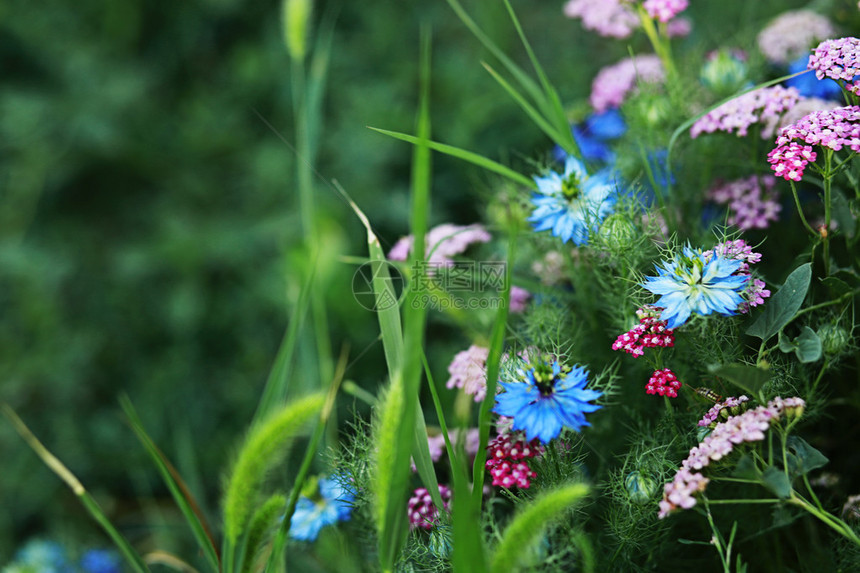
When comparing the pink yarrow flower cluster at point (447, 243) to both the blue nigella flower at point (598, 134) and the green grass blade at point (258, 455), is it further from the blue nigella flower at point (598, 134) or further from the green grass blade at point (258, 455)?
the green grass blade at point (258, 455)

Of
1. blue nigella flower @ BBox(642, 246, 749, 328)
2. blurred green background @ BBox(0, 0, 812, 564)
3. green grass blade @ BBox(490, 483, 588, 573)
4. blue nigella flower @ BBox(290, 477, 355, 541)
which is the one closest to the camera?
green grass blade @ BBox(490, 483, 588, 573)

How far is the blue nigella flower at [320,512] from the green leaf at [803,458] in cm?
31

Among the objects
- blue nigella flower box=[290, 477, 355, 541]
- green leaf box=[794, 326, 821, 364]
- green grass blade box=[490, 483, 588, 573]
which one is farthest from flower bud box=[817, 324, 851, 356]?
blue nigella flower box=[290, 477, 355, 541]

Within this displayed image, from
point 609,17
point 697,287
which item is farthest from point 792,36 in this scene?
point 697,287

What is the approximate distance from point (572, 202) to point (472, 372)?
0.17 meters

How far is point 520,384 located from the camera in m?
0.49

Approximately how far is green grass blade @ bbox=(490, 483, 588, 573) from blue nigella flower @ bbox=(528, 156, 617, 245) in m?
0.26

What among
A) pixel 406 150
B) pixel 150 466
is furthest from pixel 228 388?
pixel 406 150

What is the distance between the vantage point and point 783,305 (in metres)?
0.48

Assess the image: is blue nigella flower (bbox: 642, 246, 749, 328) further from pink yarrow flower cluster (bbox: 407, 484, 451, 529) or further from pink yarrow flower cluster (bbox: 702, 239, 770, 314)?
pink yarrow flower cluster (bbox: 407, 484, 451, 529)

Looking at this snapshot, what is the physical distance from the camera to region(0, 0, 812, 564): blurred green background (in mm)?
1163

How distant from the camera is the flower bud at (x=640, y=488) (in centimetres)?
48

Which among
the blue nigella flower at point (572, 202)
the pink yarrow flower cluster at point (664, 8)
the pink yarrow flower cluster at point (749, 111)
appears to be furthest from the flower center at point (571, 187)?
the pink yarrow flower cluster at point (664, 8)

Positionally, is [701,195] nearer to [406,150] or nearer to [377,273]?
[377,273]
